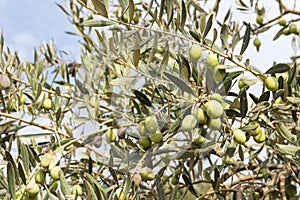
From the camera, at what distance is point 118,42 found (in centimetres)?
89

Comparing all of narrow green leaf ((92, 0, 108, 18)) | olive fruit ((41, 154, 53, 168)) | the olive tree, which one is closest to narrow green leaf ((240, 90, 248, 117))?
the olive tree

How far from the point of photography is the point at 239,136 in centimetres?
85

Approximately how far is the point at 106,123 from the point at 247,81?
0.33m

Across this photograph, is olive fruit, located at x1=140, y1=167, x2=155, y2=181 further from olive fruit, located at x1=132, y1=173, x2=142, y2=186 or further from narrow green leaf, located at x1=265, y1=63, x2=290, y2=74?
narrow green leaf, located at x1=265, y1=63, x2=290, y2=74

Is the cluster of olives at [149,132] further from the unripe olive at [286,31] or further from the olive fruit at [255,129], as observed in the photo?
the unripe olive at [286,31]

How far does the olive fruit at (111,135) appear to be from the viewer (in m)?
0.95

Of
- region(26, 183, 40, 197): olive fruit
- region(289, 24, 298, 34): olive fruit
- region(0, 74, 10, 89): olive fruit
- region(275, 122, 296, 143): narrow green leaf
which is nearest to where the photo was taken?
region(26, 183, 40, 197): olive fruit

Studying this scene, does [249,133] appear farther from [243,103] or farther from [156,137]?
[156,137]

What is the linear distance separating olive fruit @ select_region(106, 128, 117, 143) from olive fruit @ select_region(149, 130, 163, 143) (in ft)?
0.44

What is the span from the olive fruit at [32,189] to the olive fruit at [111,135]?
0.17 m

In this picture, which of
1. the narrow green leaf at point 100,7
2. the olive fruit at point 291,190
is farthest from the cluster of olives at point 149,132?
the olive fruit at point 291,190

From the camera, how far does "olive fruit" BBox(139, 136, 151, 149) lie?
2.79 feet

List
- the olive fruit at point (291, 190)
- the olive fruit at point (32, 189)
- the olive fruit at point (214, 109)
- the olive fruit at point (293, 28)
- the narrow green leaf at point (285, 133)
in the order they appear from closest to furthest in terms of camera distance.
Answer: the olive fruit at point (214, 109)
the olive fruit at point (32, 189)
the narrow green leaf at point (285, 133)
the olive fruit at point (291, 190)
the olive fruit at point (293, 28)

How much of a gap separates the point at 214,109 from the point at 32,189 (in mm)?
367
